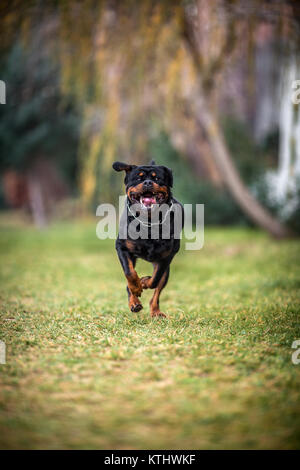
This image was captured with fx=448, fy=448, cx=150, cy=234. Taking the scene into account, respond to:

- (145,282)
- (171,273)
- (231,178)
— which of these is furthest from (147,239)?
(231,178)

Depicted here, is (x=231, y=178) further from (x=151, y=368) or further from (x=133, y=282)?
(x=151, y=368)

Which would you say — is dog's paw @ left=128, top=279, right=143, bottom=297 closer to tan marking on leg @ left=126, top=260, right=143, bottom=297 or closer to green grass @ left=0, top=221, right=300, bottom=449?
tan marking on leg @ left=126, top=260, right=143, bottom=297

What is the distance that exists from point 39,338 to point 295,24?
5.50 m

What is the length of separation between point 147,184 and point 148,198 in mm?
116

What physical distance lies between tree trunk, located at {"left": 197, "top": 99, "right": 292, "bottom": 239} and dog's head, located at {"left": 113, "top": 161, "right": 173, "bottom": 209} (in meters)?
4.87

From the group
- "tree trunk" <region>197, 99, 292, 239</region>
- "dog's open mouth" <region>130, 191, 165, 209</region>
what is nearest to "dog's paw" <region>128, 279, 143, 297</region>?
"dog's open mouth" <region>130, 191, 165, 209</region>

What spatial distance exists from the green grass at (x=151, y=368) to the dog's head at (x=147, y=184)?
960 mm

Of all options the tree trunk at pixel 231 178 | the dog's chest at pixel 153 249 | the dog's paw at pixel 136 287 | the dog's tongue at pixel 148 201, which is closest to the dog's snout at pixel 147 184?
the dog's tongue at pixel 148 201

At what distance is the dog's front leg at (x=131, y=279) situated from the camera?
11.1 feet

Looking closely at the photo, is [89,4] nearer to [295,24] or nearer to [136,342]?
[295,24]

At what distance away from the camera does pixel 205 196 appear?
12828 mm

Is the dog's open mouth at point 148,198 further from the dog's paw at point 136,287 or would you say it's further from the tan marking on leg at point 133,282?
the dog's paw at point 136,287

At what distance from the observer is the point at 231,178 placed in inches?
346

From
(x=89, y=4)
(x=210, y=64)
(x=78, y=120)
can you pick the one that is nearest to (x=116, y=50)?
(x=89, y=4)
